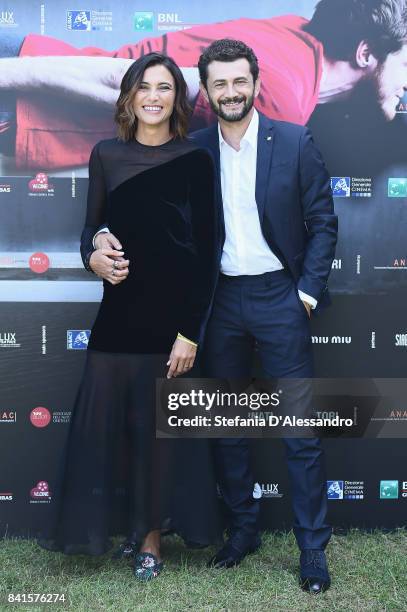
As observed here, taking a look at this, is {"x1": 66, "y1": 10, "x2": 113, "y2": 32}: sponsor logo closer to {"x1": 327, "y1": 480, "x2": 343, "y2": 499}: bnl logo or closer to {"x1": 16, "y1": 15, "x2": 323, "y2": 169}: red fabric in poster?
{"x1": 16, "y1": 15, "x2": 323, "y2": 169}: red fabric in poster

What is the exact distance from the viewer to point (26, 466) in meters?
3.26

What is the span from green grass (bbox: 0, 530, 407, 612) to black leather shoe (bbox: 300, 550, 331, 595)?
0.03m

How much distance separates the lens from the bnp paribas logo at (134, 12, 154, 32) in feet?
10.2

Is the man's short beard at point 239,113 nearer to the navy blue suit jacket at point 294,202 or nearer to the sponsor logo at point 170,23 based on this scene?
the navy blue suit jacket at point 294,202

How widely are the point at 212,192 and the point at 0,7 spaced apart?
1.25 m

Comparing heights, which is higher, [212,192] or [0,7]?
[0,7]

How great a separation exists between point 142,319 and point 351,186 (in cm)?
111

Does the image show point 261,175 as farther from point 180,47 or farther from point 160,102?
point 180,47

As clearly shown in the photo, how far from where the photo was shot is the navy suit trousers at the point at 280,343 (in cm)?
278

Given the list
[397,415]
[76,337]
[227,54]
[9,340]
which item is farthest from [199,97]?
[397,415]

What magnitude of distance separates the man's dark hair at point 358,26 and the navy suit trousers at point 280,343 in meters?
1.06

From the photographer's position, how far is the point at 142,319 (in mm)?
2719

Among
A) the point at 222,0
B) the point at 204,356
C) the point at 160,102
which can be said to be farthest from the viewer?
the point at 222,0

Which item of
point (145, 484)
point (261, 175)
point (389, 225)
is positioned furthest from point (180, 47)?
point (145, 484)
